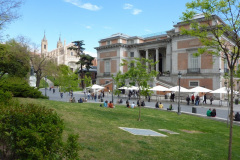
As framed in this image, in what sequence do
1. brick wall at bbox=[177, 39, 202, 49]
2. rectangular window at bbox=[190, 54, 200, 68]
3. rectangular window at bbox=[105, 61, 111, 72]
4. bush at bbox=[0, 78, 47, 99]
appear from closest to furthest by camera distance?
bush at bbox=[0, 78, 47, 99], brick wall at bbox=[177, 39, 202, 49], rectangular window at bbox=[190, 54, 200, 68], rectangular window at bbox=[105, 61, 111, 72]

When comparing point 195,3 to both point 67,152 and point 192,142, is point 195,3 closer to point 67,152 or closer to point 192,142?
point 192,142

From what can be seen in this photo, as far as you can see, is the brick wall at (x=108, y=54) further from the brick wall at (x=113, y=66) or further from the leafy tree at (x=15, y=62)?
the leafy tree at (x=15, y=62)

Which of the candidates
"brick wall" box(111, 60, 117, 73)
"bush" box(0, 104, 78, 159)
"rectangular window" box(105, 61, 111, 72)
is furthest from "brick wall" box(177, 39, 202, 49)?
"bush" box(0, 104, 78, 159)

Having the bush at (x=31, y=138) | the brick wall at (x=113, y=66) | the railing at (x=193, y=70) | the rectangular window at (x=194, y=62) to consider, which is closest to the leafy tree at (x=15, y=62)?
the brick wall at (x=113, y=66)

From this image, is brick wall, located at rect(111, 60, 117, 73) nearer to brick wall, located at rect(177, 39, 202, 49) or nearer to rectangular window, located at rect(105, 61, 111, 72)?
rectangular window, located at rect(105, 61, 111, 72)

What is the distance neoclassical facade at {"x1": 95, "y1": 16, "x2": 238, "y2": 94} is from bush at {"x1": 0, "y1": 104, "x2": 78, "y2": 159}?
22108 mm

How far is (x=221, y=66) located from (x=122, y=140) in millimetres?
31719

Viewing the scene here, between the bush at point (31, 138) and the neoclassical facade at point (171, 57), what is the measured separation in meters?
22.1

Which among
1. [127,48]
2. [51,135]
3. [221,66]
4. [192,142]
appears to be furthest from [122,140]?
[127,48]

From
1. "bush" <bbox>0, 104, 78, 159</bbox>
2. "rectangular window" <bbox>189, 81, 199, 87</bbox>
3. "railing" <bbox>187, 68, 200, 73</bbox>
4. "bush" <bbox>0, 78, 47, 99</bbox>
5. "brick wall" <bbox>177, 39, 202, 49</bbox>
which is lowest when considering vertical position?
"bush" <bbox>0, 104, 78, 159</bbox>

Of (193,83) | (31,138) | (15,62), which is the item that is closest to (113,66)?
(193,83)

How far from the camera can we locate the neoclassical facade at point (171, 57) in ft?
113

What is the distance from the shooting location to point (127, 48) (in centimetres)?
5022

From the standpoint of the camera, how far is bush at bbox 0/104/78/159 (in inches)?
153
